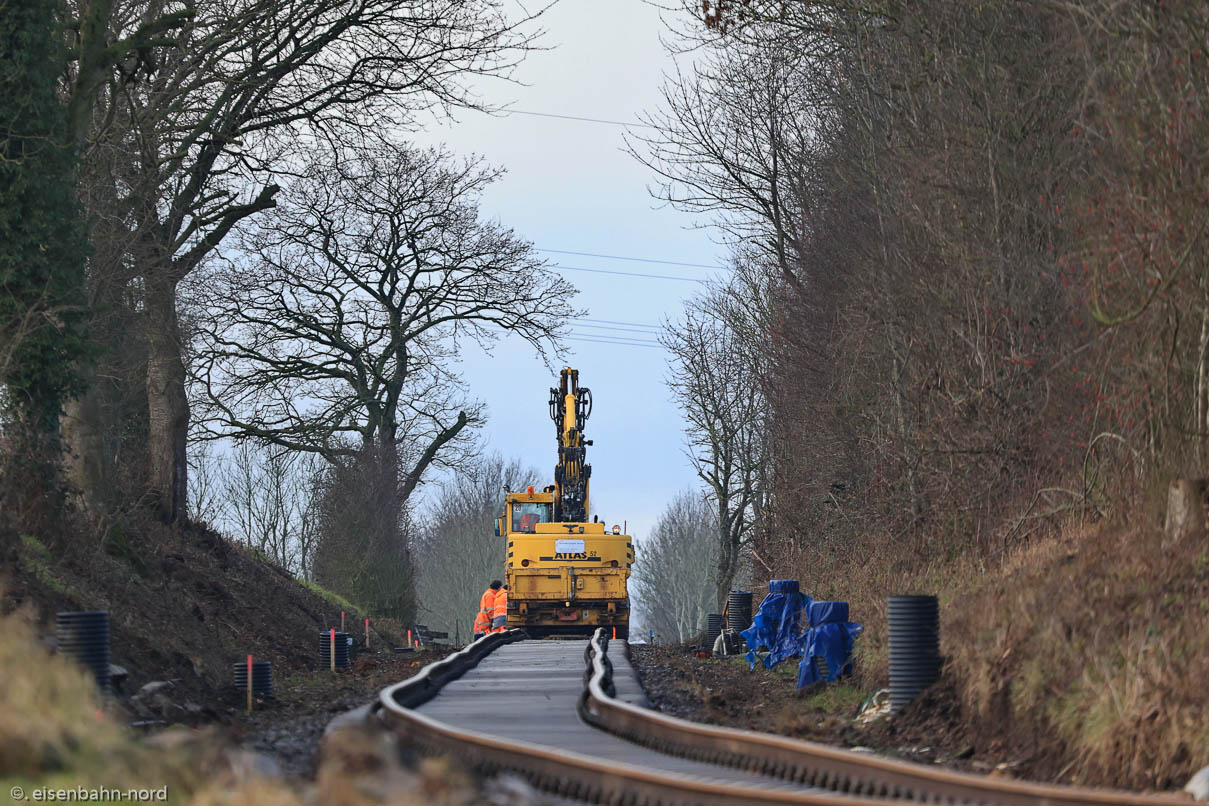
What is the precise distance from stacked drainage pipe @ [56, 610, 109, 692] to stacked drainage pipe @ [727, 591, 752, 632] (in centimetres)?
1764

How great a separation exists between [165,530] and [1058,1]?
19.5m

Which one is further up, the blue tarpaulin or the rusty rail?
the blue tarpaulin

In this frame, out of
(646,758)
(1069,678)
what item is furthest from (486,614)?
(1069,678)

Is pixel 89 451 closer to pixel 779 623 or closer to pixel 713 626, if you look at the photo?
pixel 779 623

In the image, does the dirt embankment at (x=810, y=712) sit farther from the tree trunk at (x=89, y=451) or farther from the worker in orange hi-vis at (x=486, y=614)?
the worker in orange hi-vis at (x=486, y=614)

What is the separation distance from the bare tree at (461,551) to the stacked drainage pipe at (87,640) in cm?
9085

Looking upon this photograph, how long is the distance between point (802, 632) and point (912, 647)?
7.74 metres

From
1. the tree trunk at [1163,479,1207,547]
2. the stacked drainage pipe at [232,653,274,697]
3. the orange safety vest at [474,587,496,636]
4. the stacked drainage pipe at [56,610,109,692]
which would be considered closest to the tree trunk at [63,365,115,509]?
the stacked drainage pipe at [232,653,274,697]

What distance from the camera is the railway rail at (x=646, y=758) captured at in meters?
7.27

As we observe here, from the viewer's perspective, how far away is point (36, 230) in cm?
1806

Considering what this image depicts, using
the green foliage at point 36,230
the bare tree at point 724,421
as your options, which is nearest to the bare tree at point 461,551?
the bare tree at point 724,421

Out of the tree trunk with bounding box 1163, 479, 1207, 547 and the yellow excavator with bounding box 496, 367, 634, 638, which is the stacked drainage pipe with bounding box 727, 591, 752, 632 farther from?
the tree trunk with bounding box 1163, 479, 1207, 547

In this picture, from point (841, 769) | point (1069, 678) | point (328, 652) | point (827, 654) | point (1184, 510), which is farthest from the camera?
point (328, 652)

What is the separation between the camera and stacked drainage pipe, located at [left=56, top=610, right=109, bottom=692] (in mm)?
11484
